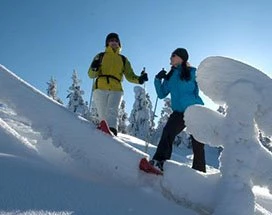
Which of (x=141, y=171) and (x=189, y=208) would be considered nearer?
(x=189, y=208)

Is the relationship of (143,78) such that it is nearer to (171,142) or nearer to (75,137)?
(171,142)

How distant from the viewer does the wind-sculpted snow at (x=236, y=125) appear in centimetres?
422

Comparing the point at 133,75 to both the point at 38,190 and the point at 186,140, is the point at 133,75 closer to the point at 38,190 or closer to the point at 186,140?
the point at 38,190

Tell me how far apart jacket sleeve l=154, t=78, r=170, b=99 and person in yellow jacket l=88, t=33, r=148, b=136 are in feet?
2.62

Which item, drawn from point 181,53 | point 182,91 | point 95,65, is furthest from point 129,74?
point 182,91

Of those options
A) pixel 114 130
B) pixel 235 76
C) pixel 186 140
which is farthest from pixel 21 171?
pixel 186 140

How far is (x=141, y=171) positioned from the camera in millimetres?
5105

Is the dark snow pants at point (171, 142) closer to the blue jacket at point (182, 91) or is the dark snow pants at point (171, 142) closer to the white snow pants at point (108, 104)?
the blue jacket at point (182, 91)

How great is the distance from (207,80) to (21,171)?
2175 millimetres

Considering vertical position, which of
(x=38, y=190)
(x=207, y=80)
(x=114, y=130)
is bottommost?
(x=38, y=190)

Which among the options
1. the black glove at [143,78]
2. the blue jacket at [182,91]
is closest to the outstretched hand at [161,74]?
the blue jacket at [182,91]

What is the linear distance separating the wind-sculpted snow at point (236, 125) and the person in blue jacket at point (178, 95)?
7.55ft

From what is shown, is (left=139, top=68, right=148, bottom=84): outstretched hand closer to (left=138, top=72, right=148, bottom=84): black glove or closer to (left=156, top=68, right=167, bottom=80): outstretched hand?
(left=138, top=72, right=148, bottom=84): black glove

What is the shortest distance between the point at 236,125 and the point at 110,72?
415 centimetres
